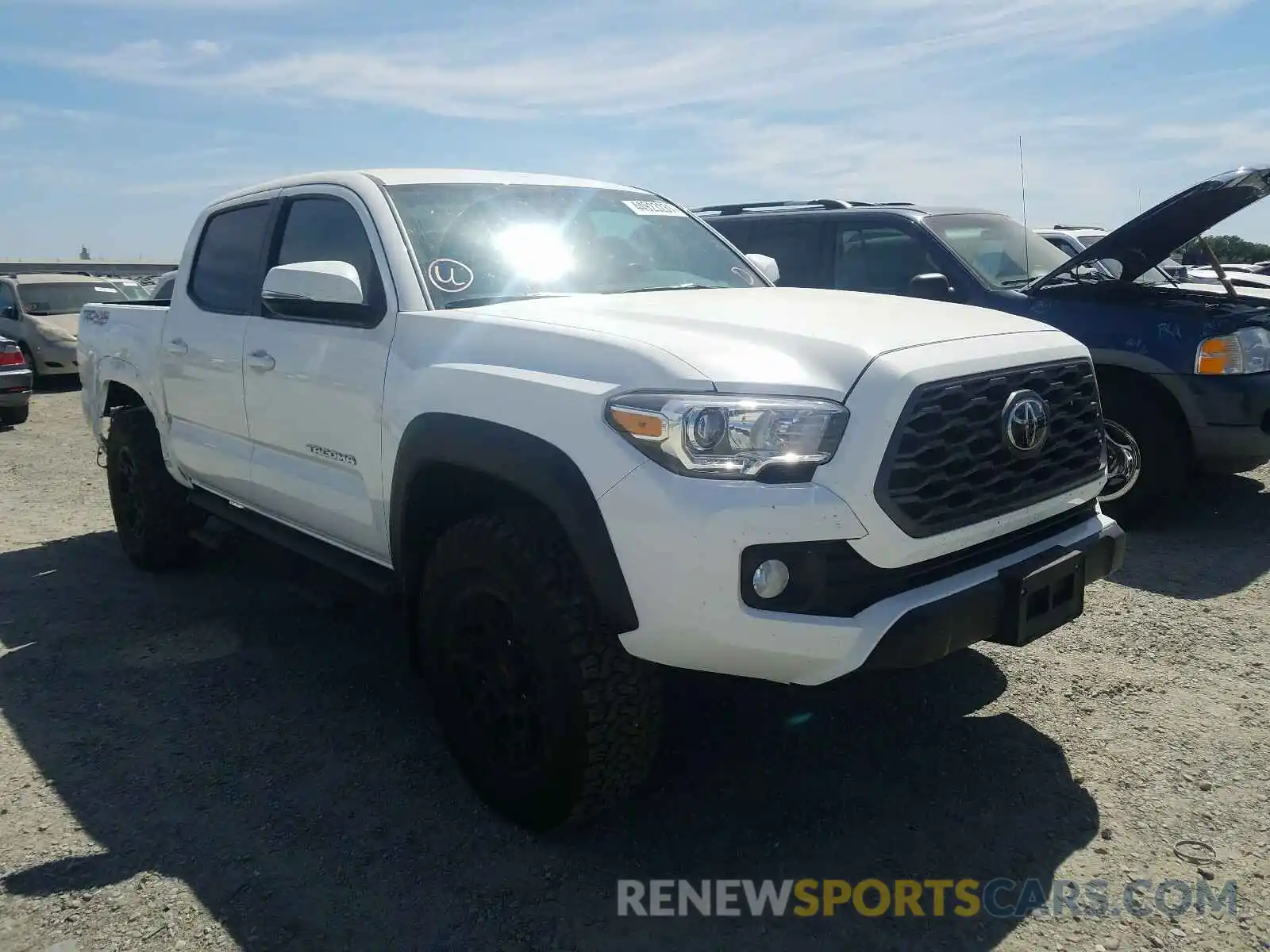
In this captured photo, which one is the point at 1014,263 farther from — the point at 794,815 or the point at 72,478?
the point at 72,478

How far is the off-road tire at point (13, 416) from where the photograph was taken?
1119 centimetres

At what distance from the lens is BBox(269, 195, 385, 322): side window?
354 cm

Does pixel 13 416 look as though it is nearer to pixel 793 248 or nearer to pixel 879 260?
pixel 793 248

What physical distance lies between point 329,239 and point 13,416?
9296mm

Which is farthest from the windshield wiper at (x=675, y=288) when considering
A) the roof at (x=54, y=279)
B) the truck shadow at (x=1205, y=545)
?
the roof at (x=54, y=279)

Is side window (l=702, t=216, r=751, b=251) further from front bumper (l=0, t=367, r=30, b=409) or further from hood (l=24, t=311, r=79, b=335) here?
hood (l=24, t=311, r=79, b=335)

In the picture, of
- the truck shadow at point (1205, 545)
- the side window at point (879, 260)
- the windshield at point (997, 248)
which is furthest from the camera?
the side window at point (879, 260)

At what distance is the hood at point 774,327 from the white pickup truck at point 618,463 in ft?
0.05

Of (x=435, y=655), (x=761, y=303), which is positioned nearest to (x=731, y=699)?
(x=435, y=655)

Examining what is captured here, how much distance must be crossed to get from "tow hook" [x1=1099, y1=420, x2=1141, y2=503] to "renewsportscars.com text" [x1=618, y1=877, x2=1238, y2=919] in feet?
11.1

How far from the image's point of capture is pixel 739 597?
8.00 ft

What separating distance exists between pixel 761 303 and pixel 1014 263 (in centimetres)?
418

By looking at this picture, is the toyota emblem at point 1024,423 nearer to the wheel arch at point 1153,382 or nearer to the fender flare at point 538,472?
the fender flare at point 538,472

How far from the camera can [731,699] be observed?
3.84 meters
